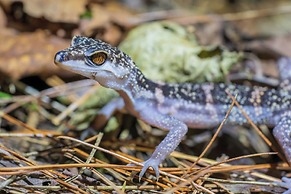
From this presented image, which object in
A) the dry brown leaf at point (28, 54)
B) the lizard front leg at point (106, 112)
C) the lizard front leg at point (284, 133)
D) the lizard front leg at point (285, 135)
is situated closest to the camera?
the lizard front leg at point (285, 135)

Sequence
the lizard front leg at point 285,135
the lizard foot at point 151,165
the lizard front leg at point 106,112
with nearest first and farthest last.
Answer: the lizard foot at point 151,165
the lizard front leg at point 285,135
the lizard front leg at point 106,112

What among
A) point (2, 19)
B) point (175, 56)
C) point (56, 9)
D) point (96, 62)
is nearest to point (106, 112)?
point (96, 62)

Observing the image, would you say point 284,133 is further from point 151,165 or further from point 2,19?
point 2,19

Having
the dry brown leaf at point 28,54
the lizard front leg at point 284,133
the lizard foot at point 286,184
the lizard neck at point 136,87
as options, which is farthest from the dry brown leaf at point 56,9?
the lizard foot at point 286,184

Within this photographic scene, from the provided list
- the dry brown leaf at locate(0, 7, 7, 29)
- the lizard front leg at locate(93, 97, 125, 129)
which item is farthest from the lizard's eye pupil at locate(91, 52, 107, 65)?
the dry brown leaf at locate(0, 7, 7, 29)

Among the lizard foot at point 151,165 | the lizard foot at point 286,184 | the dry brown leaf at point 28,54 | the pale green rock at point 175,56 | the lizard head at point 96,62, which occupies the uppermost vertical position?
the pale green rock at point 175,56

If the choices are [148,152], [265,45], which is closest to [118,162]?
[148,152]

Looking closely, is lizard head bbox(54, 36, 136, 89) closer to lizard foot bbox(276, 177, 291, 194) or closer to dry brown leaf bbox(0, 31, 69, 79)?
dry brown leaf bbox(0, 31, 69, 79)

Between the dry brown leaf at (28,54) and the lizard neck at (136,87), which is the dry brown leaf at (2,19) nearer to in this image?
the dry brown leaf at (28,54)
